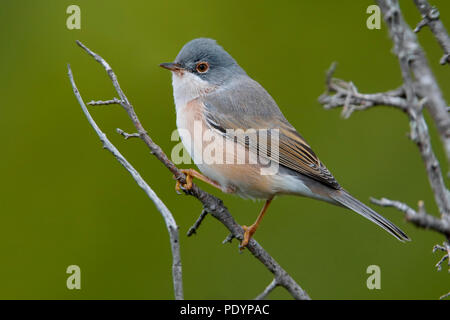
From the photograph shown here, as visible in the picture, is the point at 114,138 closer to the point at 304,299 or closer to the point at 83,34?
the point at 83,34

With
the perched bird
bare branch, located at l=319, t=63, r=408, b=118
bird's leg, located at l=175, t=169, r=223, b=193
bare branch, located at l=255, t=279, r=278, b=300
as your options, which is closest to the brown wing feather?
the perched bird

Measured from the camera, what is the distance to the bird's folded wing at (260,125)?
3.55 m

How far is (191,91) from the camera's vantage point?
3.93 m

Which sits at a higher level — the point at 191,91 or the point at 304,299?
the point at 191,91

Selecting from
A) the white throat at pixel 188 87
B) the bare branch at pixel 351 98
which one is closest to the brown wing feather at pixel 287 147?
the white throat at pixel 188 87

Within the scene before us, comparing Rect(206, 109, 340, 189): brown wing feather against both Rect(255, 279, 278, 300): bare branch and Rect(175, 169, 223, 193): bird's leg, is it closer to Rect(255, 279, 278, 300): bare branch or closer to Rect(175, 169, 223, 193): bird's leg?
Rect(175, 169, 223, 193): bird's leg

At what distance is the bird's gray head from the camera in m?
3.93

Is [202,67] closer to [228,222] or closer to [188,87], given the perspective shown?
[188,87]

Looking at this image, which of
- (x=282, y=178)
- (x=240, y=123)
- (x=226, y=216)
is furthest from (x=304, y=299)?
(x=240, y=123)

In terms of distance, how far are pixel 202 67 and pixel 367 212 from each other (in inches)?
63.1

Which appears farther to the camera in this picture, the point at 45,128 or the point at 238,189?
the point at 45,128

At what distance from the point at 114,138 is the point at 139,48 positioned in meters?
0.92

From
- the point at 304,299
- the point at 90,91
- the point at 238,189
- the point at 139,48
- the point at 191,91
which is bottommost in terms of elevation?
the point at 304,299

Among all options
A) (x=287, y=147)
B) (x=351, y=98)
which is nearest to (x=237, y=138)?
(x=287, y=147)
